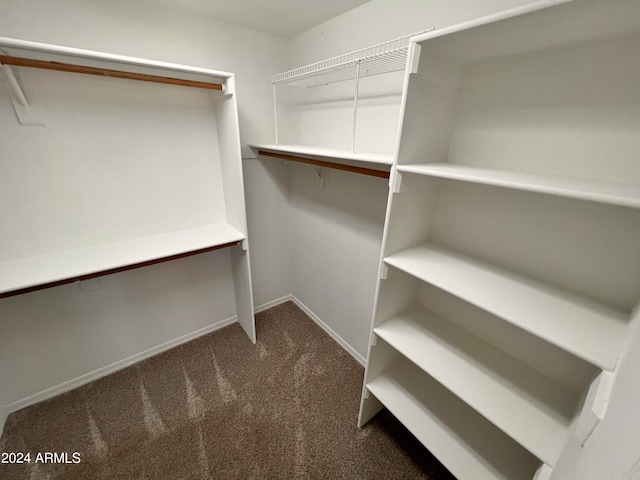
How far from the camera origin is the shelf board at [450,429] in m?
1.04

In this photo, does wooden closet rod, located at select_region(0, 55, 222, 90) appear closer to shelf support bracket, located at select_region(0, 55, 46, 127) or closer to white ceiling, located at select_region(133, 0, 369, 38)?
shelf support bracket, located at select_region(0, 55, 46, 127)

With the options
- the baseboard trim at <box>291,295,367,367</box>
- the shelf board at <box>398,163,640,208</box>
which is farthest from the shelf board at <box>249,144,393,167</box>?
the baseboard trim at <box>291,295,367,367</box>

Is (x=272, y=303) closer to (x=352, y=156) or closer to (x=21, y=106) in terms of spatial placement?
(x=352, y=156)

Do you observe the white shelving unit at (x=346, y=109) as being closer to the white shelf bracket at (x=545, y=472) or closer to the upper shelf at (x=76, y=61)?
the upper shelf at (x=76, y=61)

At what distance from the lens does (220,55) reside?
1.72 m

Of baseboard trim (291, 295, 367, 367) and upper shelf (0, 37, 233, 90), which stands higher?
upper shelf (0, 37, 233, 90)

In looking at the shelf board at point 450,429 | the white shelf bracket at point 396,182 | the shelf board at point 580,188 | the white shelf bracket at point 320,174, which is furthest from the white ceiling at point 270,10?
the shelf board at point 450,429

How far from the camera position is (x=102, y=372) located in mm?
1838

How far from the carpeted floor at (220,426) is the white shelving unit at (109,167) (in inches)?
29.1

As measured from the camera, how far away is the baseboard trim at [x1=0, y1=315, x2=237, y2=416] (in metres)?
1.61

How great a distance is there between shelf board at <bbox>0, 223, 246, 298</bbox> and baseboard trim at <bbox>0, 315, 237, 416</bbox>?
2.99ft

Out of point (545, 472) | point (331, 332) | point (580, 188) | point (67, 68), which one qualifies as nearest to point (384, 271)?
point (580, 188)

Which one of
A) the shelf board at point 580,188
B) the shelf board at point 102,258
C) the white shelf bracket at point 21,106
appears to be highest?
the white shelf bracket at point 21,106

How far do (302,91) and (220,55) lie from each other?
61 centimetres
